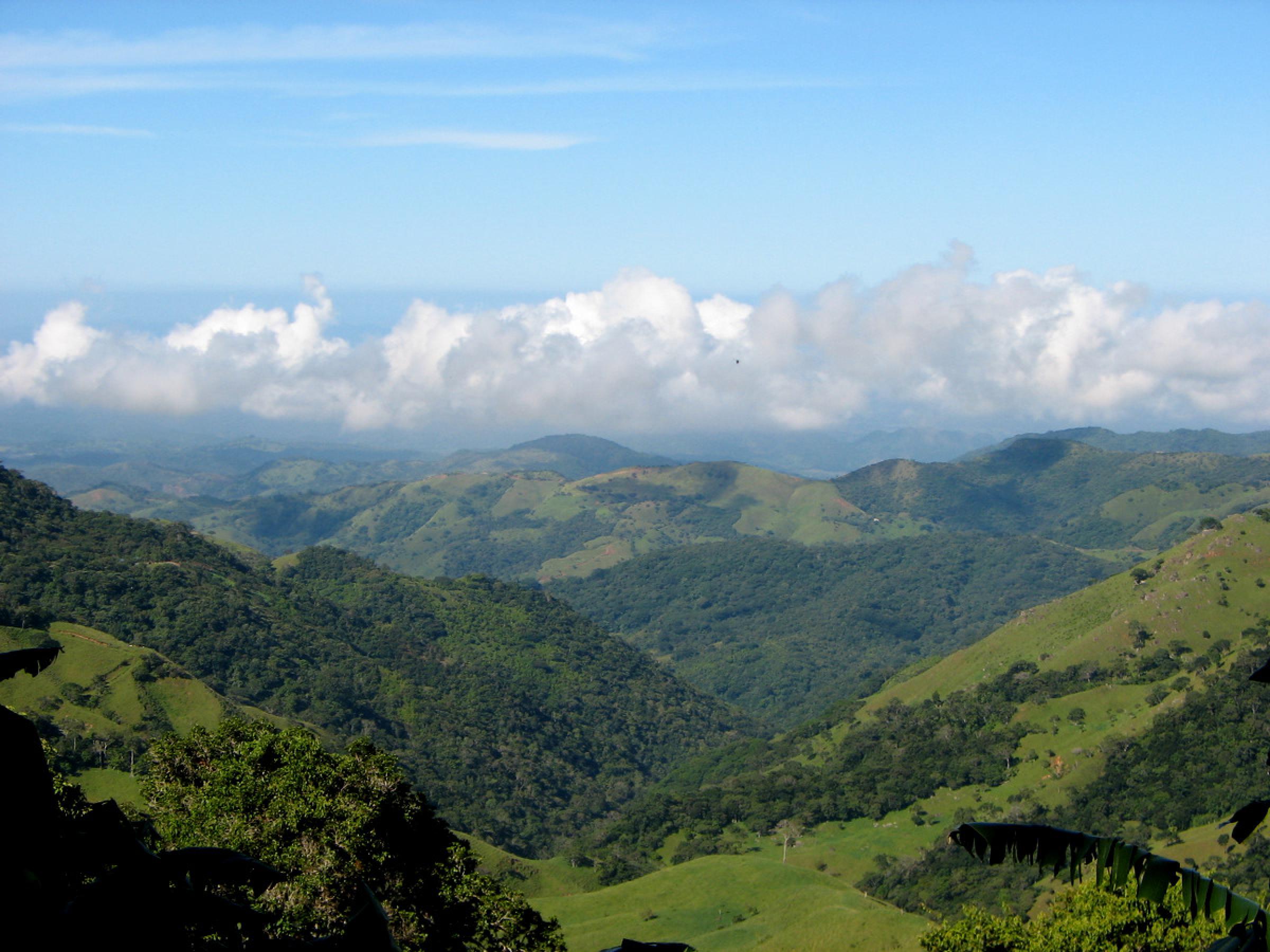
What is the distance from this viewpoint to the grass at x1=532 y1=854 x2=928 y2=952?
202 ft

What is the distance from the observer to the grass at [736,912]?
61531 mm

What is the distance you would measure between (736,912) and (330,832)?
56188 mm

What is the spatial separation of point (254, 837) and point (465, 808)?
354 ft

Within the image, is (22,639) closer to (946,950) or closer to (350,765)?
(350,765)

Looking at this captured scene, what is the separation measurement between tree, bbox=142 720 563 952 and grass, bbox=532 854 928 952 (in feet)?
101

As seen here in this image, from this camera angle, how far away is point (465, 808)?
132 meters

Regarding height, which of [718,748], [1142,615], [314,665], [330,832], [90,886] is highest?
[90,886]

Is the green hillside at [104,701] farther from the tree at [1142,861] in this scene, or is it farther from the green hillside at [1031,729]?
the tree at [1142,861]

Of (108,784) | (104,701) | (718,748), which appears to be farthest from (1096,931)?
A: (718,748)

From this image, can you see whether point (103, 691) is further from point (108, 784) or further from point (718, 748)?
point (718, 748)

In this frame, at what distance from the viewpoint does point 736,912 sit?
78125 mm

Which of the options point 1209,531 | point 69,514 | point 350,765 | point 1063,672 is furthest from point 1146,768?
point 69,514

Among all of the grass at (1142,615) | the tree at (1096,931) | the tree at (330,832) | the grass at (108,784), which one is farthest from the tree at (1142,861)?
the grass at (1142,615)

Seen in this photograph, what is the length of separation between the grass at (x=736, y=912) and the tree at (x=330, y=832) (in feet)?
101
